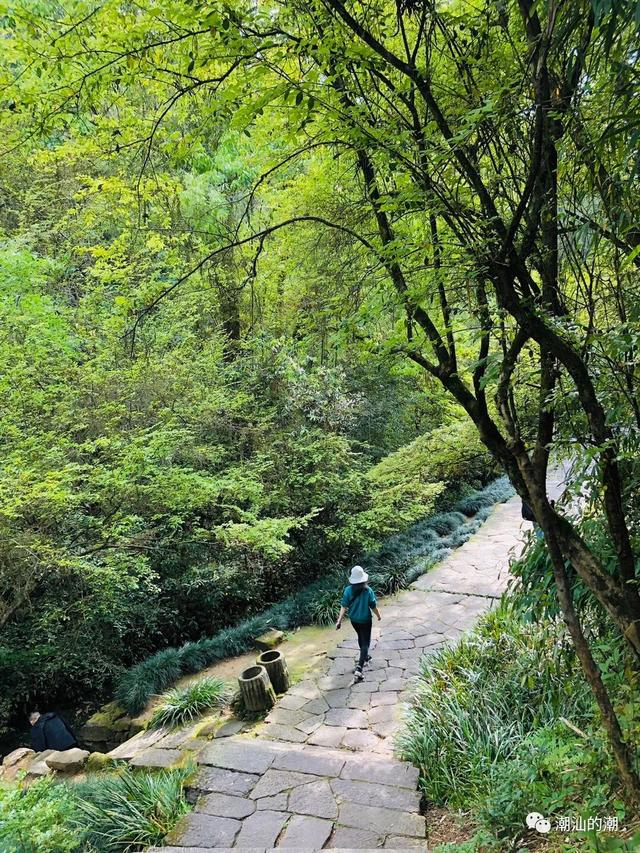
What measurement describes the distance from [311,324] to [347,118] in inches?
49.7

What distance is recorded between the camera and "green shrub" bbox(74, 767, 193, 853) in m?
3.72

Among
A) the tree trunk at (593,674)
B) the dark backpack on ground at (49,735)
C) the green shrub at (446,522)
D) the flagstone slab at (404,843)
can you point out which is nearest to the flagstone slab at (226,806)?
the flagstone slab at (404,843)

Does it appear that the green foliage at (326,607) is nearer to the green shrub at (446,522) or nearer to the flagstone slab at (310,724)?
the flagstone slab at (310,724)

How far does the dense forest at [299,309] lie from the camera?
Result: 2268 mm

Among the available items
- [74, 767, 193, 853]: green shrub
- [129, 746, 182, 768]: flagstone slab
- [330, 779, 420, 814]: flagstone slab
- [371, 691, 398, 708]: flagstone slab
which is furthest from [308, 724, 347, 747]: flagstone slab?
[129, 746, 182, 768]: flagstone slab

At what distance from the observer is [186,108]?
3.56 metres

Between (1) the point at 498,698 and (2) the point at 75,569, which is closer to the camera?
(1) the point at 498,698

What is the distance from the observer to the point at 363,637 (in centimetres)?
583

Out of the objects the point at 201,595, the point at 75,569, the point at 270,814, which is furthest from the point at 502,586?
the point at 75,569

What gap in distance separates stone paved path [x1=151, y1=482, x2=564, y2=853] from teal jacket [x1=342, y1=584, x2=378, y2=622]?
665mm

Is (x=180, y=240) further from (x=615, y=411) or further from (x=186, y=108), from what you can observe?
(x=615, y=411)

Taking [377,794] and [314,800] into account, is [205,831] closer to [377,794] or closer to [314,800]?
[314,800]

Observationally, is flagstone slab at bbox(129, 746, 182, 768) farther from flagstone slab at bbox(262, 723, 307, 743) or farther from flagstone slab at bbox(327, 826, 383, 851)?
flagstone slab at bbox(327, 826, 383, 851)

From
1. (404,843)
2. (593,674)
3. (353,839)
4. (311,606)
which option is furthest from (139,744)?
(593,674)
